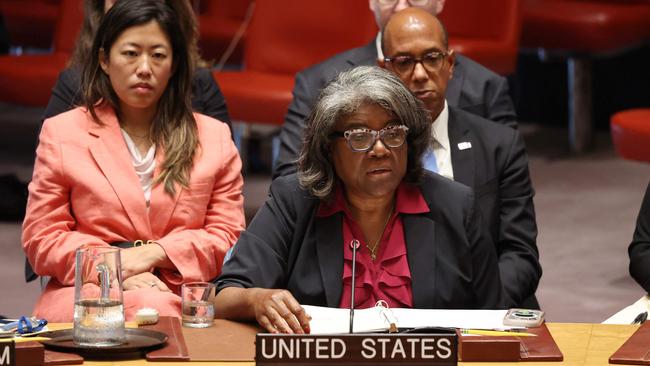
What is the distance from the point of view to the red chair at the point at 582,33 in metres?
8.05

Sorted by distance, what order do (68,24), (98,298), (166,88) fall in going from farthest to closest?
(68,24), (166,88), (98,298)

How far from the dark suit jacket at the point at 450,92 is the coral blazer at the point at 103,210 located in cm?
46

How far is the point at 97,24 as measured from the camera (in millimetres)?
4816

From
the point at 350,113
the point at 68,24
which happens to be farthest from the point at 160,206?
the point at 68,24

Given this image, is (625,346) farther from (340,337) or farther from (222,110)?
(222,110)

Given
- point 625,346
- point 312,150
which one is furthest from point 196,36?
point 625,346

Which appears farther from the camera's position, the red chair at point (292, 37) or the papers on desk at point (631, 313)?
the red chair at point (292, 37)

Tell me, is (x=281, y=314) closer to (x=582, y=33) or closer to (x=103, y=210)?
(x=103, y=210)

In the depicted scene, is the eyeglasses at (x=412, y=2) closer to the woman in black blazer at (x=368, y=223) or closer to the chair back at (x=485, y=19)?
the woman in black blazer at (x=368, y=223)

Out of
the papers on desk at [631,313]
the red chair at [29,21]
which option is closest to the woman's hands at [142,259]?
the papers on desk at [631,313]

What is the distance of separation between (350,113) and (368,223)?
274 mm

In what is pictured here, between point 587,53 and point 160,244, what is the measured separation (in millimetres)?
4673

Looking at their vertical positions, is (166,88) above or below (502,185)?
above

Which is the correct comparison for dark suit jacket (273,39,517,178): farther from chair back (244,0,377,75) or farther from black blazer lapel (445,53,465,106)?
chair back (244,0,377,75)
